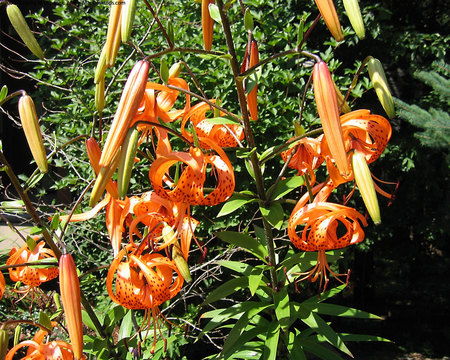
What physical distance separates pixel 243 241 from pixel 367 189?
0.46 m

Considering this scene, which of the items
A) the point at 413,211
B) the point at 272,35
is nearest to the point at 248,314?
the point at 272,35

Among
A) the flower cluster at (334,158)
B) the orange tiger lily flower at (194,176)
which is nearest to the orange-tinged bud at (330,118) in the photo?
the flower cluster at (334,158)

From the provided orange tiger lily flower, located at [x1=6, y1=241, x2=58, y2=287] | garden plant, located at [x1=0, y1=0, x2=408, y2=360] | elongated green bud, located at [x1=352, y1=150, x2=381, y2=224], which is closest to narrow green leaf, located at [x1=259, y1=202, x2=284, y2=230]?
garden plant, located at [x1=0, y1=0, x2=408, y2=360]

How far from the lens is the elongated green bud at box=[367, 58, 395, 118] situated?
2.49ft

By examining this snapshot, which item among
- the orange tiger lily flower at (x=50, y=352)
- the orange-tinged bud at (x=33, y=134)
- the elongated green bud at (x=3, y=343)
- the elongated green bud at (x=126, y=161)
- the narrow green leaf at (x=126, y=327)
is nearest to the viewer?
the elongated green bud at (x=126, y=161)

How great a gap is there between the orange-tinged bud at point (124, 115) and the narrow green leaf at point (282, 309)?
0.60 meters

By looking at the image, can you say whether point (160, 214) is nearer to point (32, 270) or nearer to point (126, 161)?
point (126, 161)

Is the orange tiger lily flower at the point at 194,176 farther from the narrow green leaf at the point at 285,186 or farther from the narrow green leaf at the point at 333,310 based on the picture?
the narrow green leaf at the point at 333,310

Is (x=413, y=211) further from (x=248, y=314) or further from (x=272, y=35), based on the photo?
(x=248, y=314)

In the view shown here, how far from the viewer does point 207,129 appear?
1000mm

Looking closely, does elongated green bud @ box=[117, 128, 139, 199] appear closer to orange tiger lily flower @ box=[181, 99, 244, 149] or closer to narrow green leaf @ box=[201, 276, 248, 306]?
orange tiger lily flower @ box=[181, 99, 244, 149]

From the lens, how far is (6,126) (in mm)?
4738

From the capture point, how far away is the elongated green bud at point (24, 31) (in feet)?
2.68

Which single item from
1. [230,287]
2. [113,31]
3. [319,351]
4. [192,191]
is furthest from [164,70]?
[319,351]
